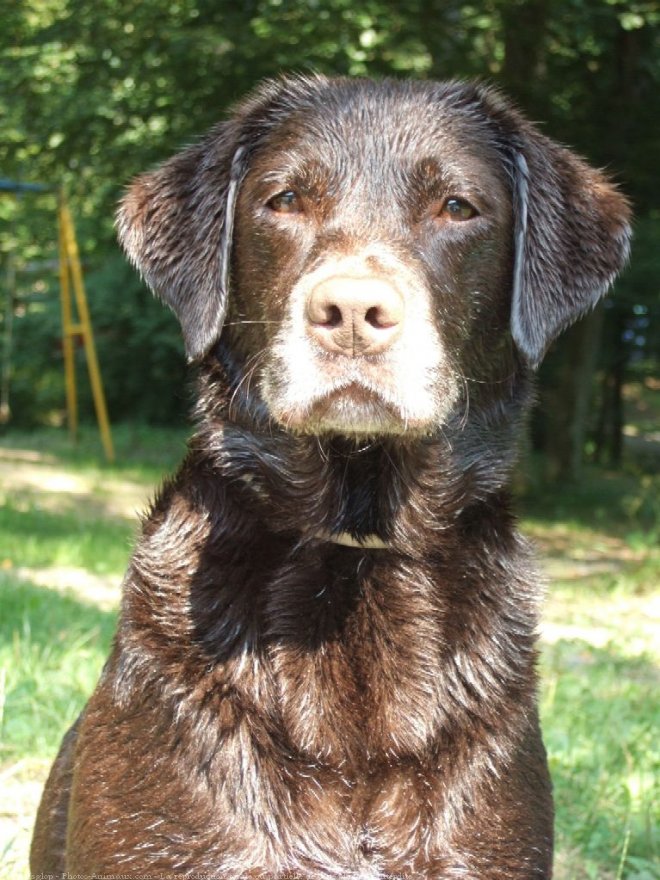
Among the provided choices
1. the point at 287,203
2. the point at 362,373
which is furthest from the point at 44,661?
the point at 362,373

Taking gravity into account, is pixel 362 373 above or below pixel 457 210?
below

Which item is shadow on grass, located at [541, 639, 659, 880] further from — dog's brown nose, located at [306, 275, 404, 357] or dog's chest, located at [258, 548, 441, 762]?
dog's brown nose, located at [306, 275, 404, 357]

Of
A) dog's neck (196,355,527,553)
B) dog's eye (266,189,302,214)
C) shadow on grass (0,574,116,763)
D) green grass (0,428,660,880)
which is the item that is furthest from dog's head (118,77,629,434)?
shadow on grass (0,574,116,763)

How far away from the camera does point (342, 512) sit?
284 centimetres

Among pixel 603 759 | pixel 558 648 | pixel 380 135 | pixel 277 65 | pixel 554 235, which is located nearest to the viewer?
pixel 380 135

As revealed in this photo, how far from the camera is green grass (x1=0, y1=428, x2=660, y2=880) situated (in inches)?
146

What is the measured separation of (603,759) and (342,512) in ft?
6.59

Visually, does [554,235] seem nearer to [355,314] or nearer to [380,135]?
[380,135]

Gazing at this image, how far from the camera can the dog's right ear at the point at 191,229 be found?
2.96m

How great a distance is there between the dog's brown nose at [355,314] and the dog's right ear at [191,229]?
571mm

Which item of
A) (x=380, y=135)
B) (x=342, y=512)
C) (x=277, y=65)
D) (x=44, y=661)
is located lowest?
(x=44, y=661)

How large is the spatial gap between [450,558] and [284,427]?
0.54 meters

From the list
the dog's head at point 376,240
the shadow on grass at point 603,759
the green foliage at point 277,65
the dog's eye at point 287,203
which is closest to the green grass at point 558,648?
the shadow on grass at point 603,759

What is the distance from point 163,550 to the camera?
2.75 m
